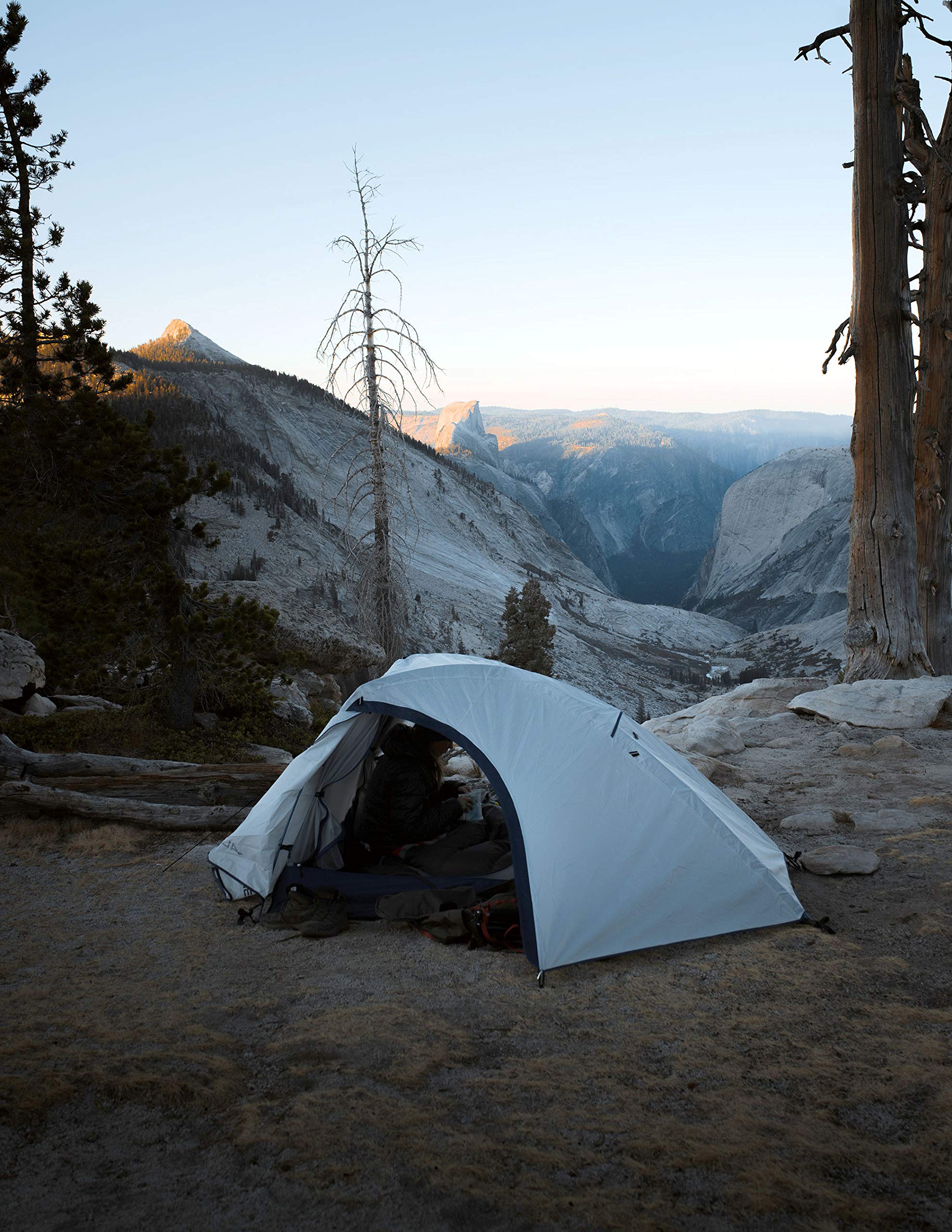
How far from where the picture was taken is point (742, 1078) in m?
3.71

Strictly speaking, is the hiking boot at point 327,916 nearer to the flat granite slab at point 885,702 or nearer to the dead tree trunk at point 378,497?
the flat granite slab at point 885,702

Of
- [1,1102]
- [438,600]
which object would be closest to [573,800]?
[1,1102]

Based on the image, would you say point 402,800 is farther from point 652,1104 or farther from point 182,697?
point 182,697

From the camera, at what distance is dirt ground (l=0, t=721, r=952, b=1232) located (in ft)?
9.55

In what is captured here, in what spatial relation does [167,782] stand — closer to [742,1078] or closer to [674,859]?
[674,859]

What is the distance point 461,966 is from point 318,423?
197 ft

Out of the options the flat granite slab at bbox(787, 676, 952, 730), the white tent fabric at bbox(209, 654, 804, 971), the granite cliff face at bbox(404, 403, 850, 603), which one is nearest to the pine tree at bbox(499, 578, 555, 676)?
the flat granite slab at bbox(787, 676, 952, 730)

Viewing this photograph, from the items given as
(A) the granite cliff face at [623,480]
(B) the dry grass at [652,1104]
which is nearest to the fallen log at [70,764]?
(B) the dry grass at [652,1104]

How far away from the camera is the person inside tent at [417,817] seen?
6227 mm

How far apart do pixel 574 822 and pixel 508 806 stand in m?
0.45

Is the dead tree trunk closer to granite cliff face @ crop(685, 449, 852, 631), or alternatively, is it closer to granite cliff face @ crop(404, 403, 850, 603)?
granite cliff face @ crop(685, 449, 852, 631)

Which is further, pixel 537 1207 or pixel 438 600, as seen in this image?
pixel 438 600

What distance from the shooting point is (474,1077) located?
12.5 ft

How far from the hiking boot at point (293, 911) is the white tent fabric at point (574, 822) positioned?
182mm
